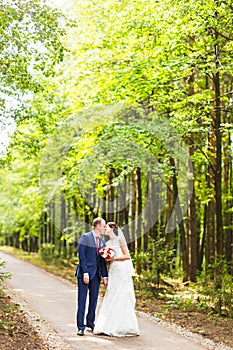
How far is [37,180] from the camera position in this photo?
33.2 m

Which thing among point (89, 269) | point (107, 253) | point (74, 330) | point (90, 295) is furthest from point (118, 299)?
point (74, 330)

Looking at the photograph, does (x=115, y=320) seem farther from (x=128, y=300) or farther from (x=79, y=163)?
(x=79, y=163)

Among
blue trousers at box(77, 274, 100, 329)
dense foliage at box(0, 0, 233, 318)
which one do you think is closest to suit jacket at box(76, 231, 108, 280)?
blue trousers at box(77, 274, 100, 329)

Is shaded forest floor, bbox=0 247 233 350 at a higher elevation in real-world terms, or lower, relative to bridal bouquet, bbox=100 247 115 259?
lower

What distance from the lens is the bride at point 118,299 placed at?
→ 1010 centimetres

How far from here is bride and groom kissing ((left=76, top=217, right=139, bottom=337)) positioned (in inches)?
398

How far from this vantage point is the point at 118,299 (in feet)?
33.9

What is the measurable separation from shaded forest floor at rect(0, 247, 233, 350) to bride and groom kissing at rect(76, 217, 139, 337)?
116cm

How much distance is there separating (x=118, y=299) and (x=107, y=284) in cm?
46

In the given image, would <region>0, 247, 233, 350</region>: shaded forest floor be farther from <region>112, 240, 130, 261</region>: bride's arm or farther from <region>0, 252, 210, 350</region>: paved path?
<region>112, 240, 130, 261</region>: bride's arm

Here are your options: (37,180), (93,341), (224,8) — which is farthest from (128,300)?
(37,180)

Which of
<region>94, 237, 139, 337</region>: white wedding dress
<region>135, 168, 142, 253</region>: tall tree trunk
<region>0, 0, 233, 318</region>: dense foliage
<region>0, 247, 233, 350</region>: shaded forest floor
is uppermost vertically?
<region>0, 0, 233, 318</region>: dense foliage

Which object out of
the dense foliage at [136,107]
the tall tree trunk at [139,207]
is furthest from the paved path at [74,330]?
the tall tree trunk at [139,207]

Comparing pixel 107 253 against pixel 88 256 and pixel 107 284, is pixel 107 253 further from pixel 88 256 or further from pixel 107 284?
pixel 107 284
